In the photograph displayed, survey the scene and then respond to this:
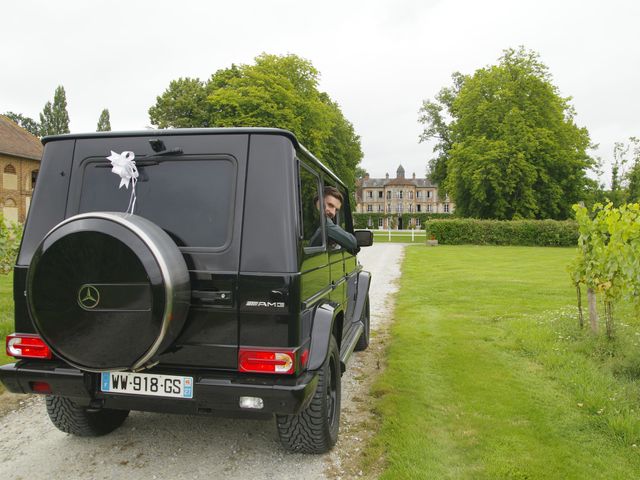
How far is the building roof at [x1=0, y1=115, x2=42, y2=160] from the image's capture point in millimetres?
36750

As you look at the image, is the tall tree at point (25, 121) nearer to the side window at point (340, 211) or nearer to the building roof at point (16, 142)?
the building roof at point (16, 142)

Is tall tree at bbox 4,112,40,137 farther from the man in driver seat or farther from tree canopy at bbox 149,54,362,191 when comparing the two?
the man in driver seat

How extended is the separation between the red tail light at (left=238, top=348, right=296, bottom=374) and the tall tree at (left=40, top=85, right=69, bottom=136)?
243 feet

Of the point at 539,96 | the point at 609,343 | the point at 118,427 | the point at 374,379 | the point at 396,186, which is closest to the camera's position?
the point at 118,427

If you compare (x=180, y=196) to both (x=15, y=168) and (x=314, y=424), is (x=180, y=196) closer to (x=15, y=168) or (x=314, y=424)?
(x=314, y=424)

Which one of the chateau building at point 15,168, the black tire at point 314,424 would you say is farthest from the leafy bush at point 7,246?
the chateau building at point 15,168

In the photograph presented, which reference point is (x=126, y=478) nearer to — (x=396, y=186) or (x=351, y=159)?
(x=351, y=159)

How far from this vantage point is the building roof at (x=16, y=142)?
36.8m

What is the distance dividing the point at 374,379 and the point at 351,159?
46.2 m

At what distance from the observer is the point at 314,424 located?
10.9 ft

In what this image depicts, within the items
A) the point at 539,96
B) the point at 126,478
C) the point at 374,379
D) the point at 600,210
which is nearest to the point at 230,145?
the point at 126,478

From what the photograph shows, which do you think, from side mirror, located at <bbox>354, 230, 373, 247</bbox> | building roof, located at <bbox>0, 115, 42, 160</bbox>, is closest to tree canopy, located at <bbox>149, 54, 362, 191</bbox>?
building roof, located at <bbox>0, 115, 42, 160</bbox>

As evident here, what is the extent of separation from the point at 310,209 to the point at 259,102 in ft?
106

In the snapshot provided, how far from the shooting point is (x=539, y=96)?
39219mm
